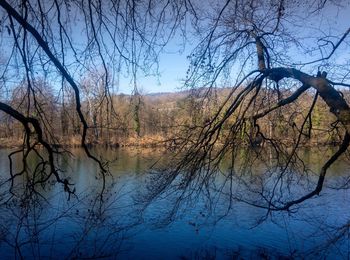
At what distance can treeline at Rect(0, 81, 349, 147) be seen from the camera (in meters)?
3.16

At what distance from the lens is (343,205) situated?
10461 mm

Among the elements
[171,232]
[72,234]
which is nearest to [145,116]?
[72,234]

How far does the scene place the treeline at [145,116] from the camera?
3160 millimetres

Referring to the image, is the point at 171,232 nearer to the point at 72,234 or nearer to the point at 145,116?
the point at 72,234

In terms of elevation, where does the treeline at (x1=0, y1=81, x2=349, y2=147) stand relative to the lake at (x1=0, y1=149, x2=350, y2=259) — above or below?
above

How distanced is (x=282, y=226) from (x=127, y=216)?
3462 mm

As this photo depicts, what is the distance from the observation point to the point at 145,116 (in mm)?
3535

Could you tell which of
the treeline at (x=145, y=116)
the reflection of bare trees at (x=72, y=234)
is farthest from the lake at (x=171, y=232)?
the treeline at (x=145, y=116)

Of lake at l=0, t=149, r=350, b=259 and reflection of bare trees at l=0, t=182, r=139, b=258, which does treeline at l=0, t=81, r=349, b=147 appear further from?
reflection of bare trees at l=0, t=182, r=139, b=258

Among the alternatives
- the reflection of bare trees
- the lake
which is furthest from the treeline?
the reflection of bare trees

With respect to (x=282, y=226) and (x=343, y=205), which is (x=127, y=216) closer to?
(x=282, y=226)

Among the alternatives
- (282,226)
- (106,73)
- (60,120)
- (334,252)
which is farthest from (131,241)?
(106,73)

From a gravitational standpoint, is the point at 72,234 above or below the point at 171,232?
above

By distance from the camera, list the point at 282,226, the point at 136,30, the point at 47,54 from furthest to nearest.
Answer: the point at 282,226 < the point at 136,30 < the point at 47,54
